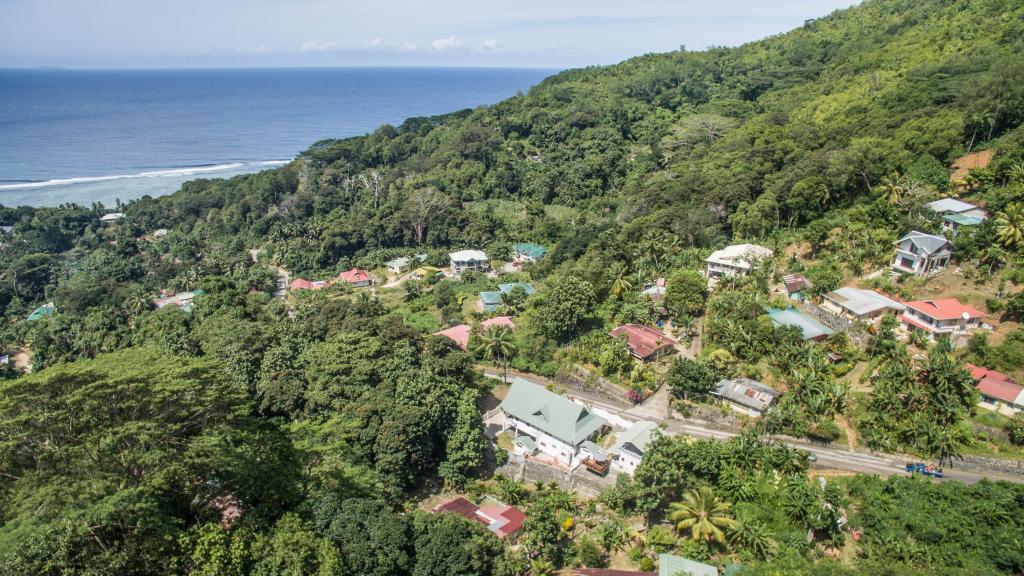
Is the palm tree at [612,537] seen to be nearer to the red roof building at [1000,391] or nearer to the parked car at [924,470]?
the parked car at [924,470]

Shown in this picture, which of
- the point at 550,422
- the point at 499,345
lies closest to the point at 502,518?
the point at 550,422

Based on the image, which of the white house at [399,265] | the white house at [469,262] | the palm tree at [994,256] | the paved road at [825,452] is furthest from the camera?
the white house at [399,265]

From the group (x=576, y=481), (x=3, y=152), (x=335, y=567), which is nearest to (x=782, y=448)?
(x=576, y=481)

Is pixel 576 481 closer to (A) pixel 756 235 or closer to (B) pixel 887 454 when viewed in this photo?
(B) pixel 887 454

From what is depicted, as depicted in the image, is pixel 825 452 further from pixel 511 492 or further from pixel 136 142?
pixel 136 142

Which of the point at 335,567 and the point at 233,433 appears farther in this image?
the point at 233,433

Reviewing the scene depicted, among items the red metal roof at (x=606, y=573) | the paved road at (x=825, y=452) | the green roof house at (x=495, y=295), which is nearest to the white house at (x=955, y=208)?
the paved road at (x=825, y=452)
